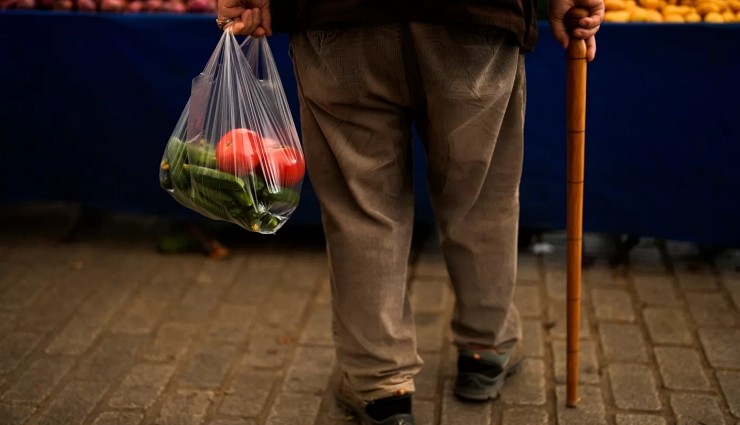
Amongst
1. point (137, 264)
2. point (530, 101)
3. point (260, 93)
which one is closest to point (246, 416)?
point (260, 93)

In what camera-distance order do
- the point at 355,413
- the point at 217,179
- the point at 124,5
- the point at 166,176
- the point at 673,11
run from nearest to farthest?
1. the point at 217,179
2. the point at 166,176
3. the point at 355,413
4. the point at 673,11
5. the point at 124,5

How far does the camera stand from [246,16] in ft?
6.64

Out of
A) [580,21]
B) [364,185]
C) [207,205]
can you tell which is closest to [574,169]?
[580,21]

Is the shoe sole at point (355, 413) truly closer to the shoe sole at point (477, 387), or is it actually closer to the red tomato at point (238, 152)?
the shoe sole at point (477, 387)

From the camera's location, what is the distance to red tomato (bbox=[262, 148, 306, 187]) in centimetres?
205

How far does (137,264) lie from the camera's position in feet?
11.4

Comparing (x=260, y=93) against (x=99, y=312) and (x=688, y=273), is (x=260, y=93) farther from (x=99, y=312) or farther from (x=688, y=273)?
(x=688, y=273)

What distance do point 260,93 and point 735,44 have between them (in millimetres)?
1609

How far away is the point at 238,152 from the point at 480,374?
37.1 inches

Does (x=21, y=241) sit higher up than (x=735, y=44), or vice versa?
(x=735, y=44)

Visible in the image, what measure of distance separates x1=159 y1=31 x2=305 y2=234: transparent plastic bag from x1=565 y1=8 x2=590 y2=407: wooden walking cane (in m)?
0.65

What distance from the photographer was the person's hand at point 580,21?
6.73 ft

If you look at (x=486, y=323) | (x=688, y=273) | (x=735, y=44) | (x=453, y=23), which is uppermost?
(x=453, y=23)

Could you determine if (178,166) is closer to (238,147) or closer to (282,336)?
(238,147)
